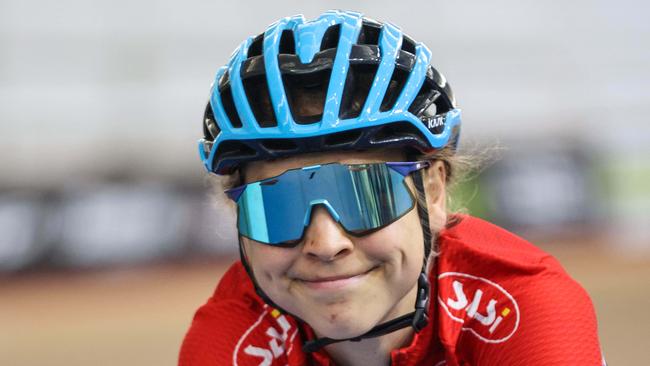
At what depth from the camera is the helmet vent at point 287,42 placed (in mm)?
2042

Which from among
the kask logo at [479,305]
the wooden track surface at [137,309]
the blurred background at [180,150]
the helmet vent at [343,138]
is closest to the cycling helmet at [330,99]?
the helmet vent at [343,138]

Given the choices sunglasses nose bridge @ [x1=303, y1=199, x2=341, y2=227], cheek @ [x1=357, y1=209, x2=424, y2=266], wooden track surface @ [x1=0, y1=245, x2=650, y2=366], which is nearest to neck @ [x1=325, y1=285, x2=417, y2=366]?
cheek @ [x1=357, y1=209, x2=424, y2=266]

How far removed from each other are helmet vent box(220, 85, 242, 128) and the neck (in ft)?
2.29

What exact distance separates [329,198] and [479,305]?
63 centimetres

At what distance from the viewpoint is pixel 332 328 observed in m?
1.86

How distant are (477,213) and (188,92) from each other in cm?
361

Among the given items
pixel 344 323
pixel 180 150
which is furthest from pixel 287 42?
pixel 180 150

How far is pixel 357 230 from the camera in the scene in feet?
5.89

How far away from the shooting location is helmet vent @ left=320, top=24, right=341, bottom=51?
1991 mm

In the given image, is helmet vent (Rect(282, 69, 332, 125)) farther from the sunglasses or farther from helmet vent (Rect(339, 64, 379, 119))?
the sunglasses

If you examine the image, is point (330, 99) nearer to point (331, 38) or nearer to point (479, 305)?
point (331, 38)

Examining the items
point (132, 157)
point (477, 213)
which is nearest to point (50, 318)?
Result: point (132, 157)

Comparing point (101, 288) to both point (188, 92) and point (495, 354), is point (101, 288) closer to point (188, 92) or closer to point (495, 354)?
point (188, 92)

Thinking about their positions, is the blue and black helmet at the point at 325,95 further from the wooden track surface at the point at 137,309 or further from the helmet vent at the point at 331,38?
the wooden track surface at the point at 137,309
